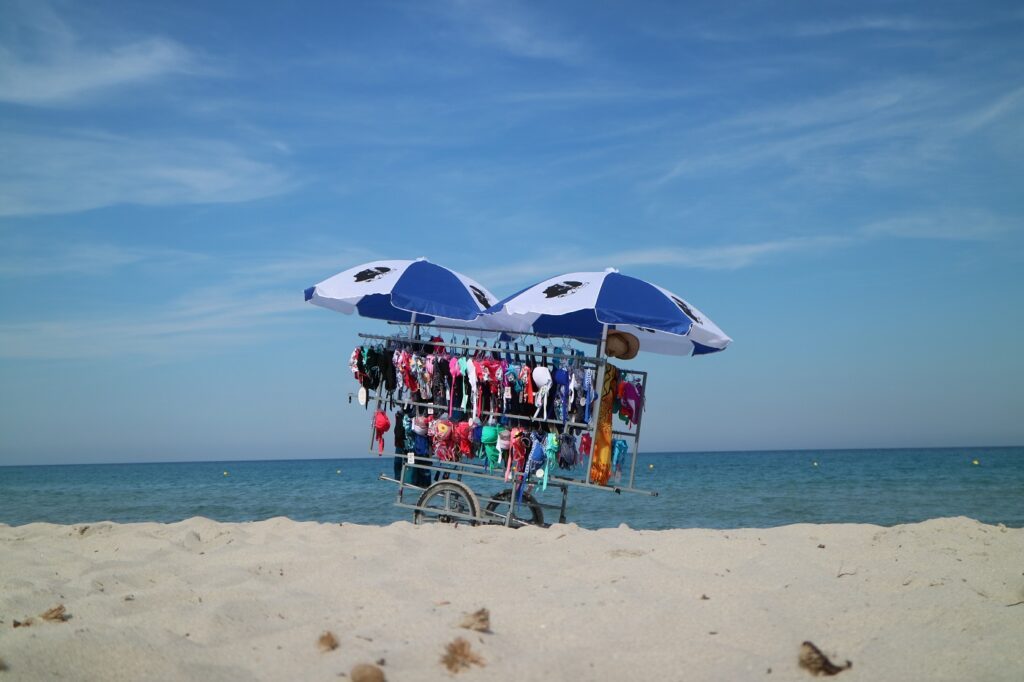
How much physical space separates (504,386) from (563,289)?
1.13 meters

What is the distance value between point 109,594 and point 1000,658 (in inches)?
195

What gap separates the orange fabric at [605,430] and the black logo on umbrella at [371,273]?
104 inches

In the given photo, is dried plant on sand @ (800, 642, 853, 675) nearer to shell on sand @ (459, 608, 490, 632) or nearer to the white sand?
the white sand

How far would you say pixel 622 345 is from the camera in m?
8.47

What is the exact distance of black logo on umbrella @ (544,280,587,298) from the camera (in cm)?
778

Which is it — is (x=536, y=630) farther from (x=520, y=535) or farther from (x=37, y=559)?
(x=37, y=559)

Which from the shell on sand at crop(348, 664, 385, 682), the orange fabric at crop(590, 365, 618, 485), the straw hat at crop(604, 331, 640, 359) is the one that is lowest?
the shell on sand at crop(348, 664, 385, 682)

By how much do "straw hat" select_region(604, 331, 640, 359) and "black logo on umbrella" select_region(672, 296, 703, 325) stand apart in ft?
2.21

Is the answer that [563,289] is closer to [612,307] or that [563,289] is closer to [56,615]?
[612,307]

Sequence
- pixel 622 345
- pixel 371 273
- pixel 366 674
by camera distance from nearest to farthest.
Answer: pixel 366 674 < pixel 622 345 < pixel 371 273

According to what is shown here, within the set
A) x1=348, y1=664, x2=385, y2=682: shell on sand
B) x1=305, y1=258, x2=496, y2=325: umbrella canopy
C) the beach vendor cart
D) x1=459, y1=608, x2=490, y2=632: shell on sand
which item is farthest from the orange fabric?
x1=348, y1=664, x2=385, y2=682: shell on sand

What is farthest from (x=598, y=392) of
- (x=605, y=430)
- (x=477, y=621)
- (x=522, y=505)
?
(x=477, y=621)

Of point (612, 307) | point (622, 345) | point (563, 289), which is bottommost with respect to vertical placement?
point (622, 345)

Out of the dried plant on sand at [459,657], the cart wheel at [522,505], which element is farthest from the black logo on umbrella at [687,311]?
the dried plant on sand at [459,657]
